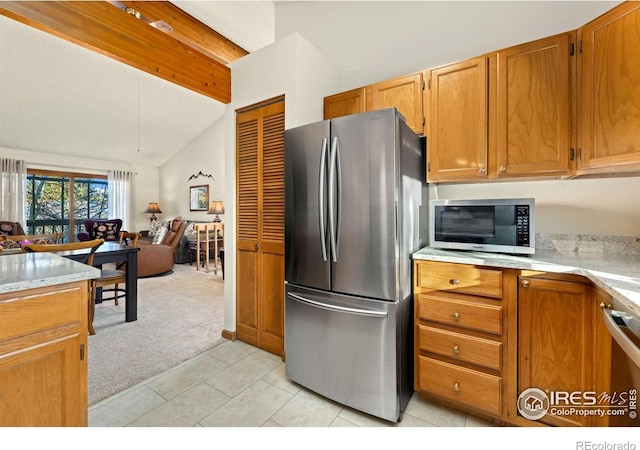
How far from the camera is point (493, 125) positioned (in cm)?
177

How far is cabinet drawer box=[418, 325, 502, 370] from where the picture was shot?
4.98ft

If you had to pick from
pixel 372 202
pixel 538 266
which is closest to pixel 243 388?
pixel 372 202

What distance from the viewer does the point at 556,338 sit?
4.57 ft

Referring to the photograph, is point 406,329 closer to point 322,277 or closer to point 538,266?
point 322,277

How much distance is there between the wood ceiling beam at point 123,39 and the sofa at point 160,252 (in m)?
3.72

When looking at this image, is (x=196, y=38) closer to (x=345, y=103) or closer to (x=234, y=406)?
(x=345, y=103)

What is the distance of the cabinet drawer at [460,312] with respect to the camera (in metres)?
1.51

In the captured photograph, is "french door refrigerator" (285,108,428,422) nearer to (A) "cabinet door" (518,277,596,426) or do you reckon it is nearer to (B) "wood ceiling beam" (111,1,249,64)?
(A) "cabinet door" (518,277,596,426)

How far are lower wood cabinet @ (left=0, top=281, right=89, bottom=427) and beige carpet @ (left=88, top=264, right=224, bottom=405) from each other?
81 cm

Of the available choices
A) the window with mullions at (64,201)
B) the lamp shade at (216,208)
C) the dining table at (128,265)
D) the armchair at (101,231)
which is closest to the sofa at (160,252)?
the lamp shade at (216,208)

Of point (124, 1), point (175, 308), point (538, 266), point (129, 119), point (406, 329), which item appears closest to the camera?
point (538, 266)

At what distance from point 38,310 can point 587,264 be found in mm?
2508

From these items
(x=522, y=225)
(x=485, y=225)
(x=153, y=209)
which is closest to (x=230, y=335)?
(x=485, y=225)
